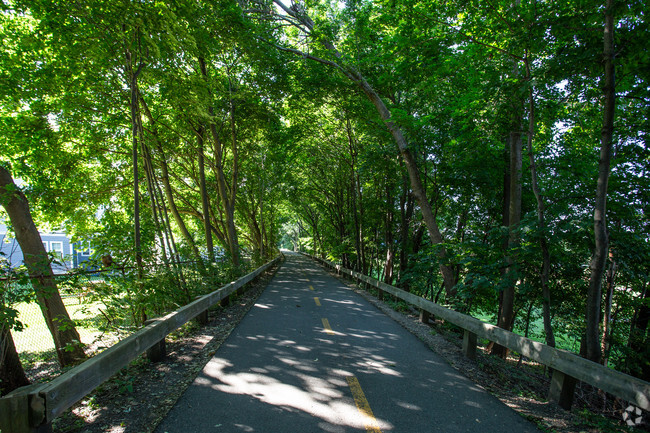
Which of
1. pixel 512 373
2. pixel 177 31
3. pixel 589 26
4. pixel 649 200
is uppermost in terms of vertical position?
pixel 177 31

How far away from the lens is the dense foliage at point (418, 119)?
480 centimetres

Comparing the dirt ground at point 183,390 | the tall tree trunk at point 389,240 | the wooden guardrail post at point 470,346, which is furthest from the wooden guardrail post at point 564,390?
the tall tree trunk at point 389,240

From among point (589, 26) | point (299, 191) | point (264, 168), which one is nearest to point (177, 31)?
point (589, 26)

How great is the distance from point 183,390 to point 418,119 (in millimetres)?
9109

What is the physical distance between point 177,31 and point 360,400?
686cm

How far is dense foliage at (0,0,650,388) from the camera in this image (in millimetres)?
4805

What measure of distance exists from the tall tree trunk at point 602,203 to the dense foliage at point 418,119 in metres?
0.04

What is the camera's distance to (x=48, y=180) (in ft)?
35.3

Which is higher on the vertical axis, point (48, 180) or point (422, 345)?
point (48, 180)

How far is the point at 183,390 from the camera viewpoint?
370 cm

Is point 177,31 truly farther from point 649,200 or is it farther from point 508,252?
point 649,200

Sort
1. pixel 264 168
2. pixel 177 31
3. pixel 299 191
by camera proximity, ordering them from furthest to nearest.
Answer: pixel 299 191, pixel 264 168, pixel 177 31

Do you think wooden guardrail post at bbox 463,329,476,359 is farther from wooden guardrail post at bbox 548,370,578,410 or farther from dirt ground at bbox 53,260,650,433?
wooden guardrail post at bbox 548,370,578,410

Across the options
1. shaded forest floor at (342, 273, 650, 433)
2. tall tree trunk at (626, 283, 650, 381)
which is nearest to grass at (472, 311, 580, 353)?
tall tree trunk at (626, 283, 650, 381)
